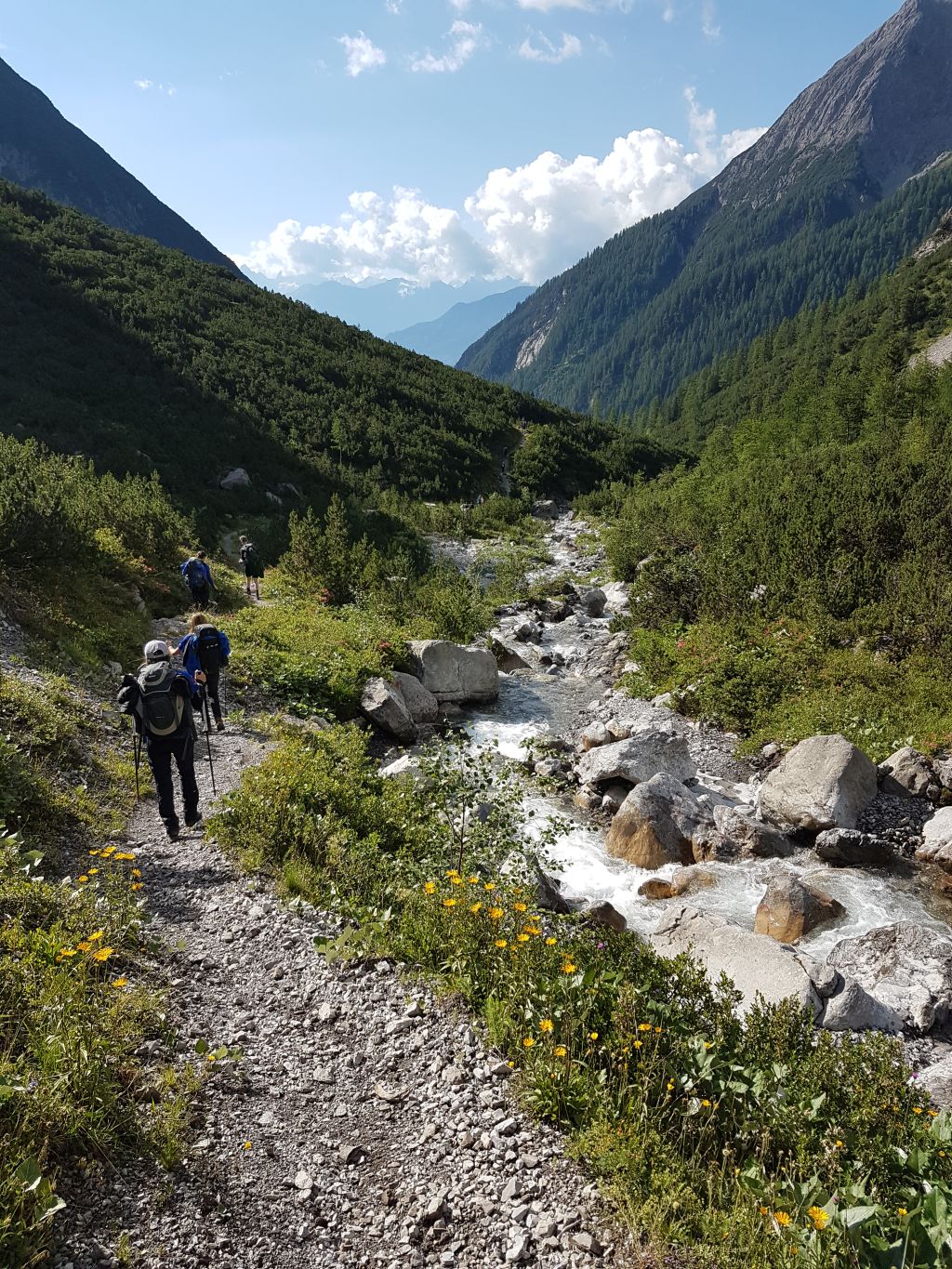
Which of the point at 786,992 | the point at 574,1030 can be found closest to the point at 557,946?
the point at 574,1030

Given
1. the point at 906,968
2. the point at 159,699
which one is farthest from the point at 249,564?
the point at 906,968

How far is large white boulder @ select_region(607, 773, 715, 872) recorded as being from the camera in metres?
10.9

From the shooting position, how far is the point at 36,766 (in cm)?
818

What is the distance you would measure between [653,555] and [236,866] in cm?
2234

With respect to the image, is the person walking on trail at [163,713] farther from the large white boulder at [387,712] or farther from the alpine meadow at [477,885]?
the large white boulder at [387,712]

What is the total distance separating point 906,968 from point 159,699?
926 cm

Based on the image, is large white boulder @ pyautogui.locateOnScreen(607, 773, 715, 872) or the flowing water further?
large white boulder @ pyautogui.locateOnScreen(607, 773, 715, 872)

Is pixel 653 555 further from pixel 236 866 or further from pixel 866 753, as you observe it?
pixel 236 866

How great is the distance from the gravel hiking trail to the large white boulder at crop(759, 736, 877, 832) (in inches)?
334

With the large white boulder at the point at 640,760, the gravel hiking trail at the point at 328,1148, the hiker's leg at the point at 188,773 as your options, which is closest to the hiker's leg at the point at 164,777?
the hiker's leg at the point at 188,773

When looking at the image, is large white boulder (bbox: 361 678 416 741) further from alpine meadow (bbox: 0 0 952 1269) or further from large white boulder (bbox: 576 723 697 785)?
large white boulder (bbox: 576 723 697 785)

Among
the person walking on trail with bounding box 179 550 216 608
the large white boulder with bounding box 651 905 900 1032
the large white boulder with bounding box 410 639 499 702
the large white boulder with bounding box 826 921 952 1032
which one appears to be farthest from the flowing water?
the person walking on trail with bounding box 179 550 216 608

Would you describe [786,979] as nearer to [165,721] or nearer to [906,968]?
[906,968]

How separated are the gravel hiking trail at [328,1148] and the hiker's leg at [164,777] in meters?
2.07
